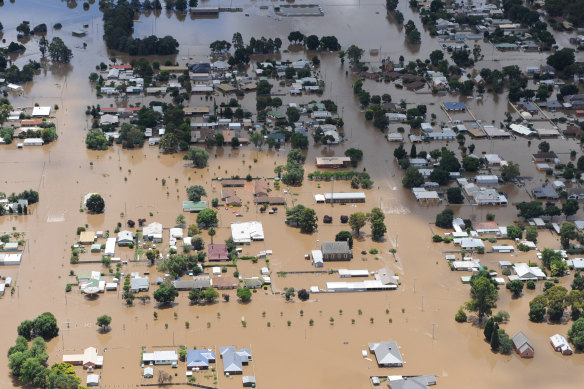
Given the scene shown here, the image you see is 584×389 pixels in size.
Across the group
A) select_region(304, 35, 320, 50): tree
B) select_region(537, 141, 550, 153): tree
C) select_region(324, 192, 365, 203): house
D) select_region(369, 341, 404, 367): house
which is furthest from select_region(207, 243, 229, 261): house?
select_region(304, 35, 320, 50): tree

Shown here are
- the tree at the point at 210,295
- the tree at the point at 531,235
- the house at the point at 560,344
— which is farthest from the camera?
the tree at the point at 531,235

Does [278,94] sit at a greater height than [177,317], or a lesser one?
greater

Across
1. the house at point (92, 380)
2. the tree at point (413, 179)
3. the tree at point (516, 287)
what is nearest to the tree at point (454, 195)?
the tree at point (413, 179)

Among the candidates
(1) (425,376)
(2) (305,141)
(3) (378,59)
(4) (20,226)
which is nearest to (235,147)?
(2) (305,141)

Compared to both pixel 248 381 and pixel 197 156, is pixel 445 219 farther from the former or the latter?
pixel 248 381

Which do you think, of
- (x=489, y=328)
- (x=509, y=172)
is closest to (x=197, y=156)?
(x=509, y=172)

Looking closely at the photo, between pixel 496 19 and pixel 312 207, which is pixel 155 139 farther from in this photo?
pixel 496 19

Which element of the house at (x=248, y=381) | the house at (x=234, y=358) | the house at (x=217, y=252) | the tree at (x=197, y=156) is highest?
the tree at (x=197, y=156)

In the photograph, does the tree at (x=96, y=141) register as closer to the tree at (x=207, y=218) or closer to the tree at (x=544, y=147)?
the tree at (x=207, y=218)
